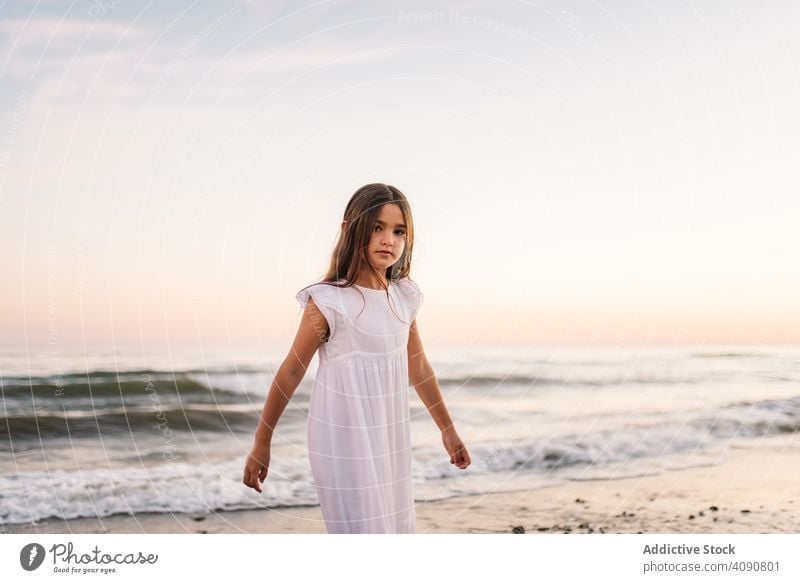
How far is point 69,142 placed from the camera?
15.3ft

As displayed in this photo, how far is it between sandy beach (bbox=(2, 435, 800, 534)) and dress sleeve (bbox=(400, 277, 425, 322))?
202 centimetres

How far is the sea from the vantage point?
542cm

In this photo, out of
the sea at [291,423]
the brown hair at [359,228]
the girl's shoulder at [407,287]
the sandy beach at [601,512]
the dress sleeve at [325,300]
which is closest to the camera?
the dress sleeve at [325,300]

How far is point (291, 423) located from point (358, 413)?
3662mm

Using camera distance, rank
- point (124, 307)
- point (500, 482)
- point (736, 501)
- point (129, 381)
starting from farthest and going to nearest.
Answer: point (129, 381) < point (500, 482) < point (736, 501) < point (124, 307)

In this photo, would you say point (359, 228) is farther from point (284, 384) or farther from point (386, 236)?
point (284, 384)

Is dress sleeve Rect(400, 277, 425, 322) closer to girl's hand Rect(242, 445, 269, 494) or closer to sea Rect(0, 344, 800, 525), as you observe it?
girl's hand Rect(242, 445, 269, 494)

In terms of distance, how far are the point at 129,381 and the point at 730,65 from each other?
4384 millimetres

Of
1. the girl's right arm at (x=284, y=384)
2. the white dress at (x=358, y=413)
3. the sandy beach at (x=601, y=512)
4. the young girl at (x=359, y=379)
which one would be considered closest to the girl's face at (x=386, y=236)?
the young girl at (x=359, y=379)

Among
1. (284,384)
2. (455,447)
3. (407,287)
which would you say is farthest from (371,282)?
(455,447)

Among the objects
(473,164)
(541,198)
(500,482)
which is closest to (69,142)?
(473,164)

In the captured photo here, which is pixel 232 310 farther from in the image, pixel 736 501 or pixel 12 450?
pixel 736 501

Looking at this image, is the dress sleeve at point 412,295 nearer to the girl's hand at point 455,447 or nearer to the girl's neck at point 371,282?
the girl's neck at point 371,282

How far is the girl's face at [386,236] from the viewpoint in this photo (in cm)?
305
